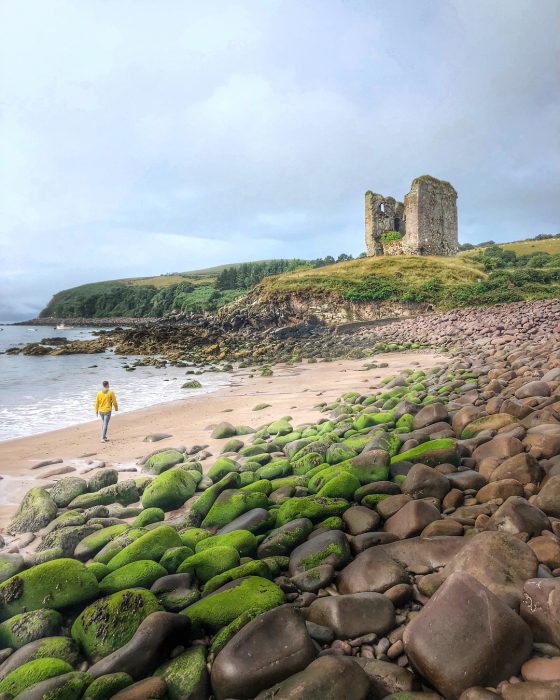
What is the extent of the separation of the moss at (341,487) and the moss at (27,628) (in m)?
2.35

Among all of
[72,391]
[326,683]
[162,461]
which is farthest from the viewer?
[72,391]

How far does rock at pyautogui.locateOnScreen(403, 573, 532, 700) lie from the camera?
6.59ft

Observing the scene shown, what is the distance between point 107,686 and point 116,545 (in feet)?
5.93

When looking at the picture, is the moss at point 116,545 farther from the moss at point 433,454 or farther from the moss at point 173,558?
the moss at point 433,454

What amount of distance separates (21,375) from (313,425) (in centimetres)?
2137

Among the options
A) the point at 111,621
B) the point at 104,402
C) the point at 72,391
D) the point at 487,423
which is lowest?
the point at 72,391

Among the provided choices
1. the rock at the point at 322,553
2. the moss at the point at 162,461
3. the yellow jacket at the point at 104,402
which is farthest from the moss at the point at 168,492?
the yellow jacket at the point at 104,402

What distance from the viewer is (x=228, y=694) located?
2.23 meters

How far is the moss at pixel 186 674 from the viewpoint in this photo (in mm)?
2309

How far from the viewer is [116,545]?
403cm

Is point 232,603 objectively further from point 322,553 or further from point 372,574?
point 372,574

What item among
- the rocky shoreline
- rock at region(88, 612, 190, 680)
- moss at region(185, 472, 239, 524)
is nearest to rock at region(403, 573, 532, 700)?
the rocky shoreline

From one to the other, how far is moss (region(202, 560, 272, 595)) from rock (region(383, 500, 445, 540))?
1012mm

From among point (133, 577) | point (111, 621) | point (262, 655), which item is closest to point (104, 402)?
Result: point (133, 577)
